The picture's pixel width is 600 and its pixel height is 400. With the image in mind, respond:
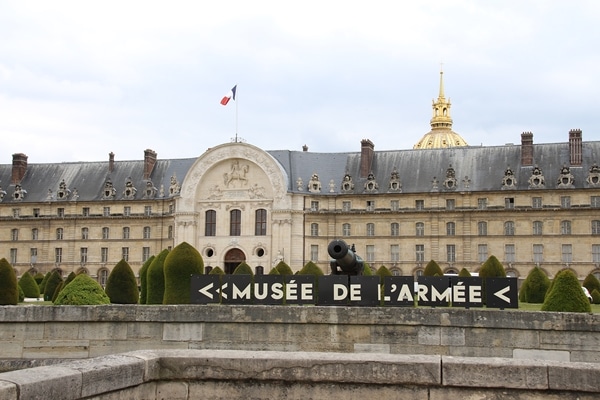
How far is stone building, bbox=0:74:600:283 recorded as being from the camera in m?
56.8

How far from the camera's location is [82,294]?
64.0 feet

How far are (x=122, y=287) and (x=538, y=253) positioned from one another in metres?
38.6

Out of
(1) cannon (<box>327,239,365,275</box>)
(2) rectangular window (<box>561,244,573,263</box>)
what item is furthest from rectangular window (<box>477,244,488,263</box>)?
(1) cannon (<box>327,239,365,275</box>)

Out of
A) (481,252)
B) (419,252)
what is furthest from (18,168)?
(481,252)

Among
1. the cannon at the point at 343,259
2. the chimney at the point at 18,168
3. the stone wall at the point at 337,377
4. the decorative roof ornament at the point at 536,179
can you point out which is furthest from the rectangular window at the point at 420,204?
the stone wall at the point at 337,377

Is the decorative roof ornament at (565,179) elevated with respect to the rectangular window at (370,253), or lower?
elevated

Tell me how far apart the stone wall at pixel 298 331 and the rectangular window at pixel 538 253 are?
136ft

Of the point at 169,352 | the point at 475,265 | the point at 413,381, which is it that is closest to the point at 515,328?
the point at 413,381

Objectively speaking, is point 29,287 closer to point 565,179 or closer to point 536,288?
point 536,288

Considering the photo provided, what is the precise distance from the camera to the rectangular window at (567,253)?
55.6 meters

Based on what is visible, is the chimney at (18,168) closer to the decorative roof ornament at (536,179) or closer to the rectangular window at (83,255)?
the rectangular window at (83,255)

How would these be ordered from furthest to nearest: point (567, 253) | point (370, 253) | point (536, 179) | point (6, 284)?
point (370, 253) → point (536, 179) → point (567, 253) → point (6, 284)

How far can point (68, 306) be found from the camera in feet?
61.0

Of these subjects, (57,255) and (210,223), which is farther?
(57,255)
